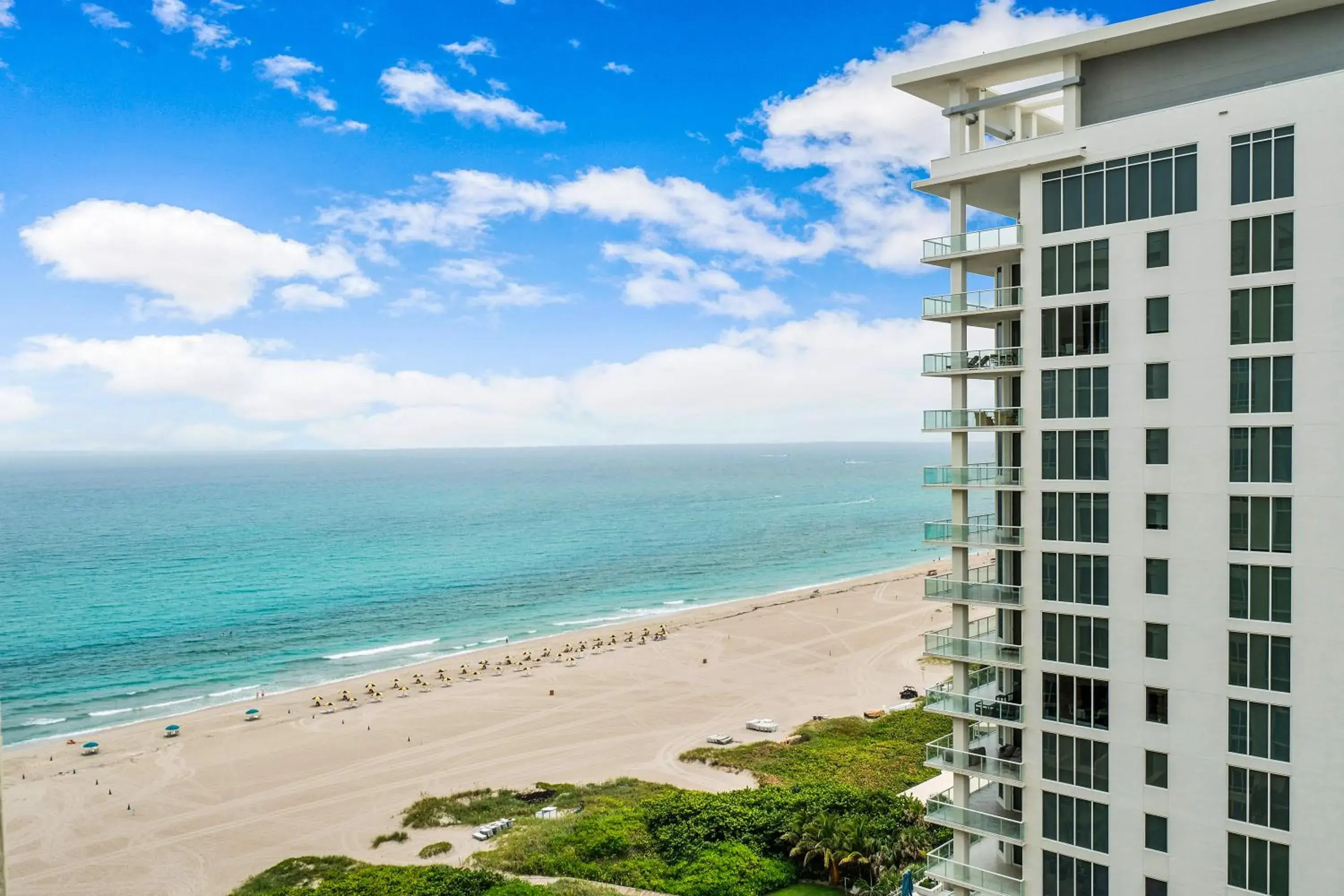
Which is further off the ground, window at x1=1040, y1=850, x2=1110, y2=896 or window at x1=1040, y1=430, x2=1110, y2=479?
window at x1=1040, y1=430, x2=1110, y2=479

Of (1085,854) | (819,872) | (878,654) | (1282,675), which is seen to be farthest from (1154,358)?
(878,654)

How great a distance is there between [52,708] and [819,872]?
6343 cm

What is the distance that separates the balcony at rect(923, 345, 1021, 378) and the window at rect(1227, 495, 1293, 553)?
641cm

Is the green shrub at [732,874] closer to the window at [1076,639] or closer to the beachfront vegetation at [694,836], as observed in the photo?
the beachfront vegetation at [694,836]

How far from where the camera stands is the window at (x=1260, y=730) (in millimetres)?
22172

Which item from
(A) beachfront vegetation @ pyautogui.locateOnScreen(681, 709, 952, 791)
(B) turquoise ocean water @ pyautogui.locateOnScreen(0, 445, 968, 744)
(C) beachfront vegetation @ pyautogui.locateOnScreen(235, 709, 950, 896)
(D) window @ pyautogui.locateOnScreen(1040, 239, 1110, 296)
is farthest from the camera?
(B) turquoise ocean water @ pyautogui.locateOnScreen(0, 445, 968, 744)

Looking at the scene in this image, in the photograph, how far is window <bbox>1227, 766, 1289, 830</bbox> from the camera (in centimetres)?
2223

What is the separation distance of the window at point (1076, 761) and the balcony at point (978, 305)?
11.8 m

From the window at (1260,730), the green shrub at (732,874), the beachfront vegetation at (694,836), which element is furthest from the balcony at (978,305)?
the green shrub at (732,874)

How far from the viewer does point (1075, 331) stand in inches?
975

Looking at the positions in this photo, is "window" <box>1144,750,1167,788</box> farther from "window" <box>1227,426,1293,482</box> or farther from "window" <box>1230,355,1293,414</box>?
"window" <box>1230,355,1293,414</box>

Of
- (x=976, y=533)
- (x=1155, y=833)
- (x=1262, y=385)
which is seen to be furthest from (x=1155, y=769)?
(x=1262, y=385)

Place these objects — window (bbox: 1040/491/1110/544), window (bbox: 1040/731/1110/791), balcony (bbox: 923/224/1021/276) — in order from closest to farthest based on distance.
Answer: window (bbox: 1040/491/1110/544) → window (bbox: 1040/731/1110/791) → balcony (bbox: 923/224/1021/276)

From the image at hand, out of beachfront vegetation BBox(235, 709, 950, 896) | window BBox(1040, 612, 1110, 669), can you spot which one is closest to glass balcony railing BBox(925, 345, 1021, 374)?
window BBox(1040, 612, 1110, 669)
